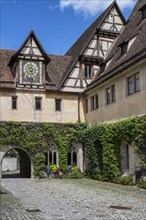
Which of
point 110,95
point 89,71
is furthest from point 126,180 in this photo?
point 89,71

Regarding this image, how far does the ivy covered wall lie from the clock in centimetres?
413

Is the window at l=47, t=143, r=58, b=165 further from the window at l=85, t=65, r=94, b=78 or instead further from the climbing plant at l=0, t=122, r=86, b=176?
the window at l=85, t=65, r=94, b=78

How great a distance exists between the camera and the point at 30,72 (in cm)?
2975

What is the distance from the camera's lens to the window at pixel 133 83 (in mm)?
22062

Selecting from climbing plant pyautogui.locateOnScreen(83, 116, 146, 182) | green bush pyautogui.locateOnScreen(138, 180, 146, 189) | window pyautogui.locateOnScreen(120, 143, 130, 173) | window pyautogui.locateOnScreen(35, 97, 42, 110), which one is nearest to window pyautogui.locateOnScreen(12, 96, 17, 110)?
window pyautogui.locateOnScreen(35, 97, 42, 110)

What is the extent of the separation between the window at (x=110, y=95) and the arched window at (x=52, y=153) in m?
6.22

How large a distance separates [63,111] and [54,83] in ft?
8.76

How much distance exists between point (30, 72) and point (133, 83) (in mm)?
10716

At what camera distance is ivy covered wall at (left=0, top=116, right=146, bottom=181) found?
76.5 feet

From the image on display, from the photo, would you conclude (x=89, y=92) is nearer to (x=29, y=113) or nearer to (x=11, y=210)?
(x=29, y=113)

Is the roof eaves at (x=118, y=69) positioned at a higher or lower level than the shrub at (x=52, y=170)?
higher

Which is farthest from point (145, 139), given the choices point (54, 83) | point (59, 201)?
point (54, 83)

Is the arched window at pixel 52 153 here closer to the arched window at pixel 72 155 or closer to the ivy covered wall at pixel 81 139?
the ivy covered wall at pixel 81 139

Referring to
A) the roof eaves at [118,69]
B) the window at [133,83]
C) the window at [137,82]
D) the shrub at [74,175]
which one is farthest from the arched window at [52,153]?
the window at [137,82]
